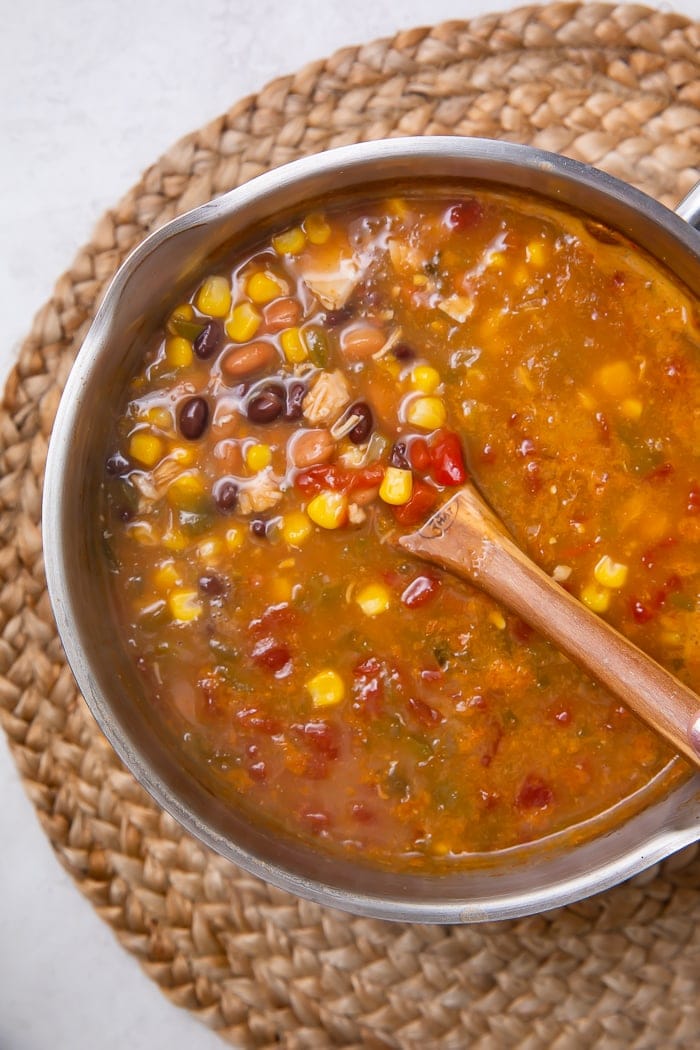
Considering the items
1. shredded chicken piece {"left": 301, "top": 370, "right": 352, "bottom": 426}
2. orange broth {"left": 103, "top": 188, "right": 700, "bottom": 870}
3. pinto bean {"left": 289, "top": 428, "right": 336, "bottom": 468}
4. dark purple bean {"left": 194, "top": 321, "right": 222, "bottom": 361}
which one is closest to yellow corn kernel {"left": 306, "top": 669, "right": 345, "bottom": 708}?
orange broth {"left": 103, "top": 188, "right": 700, "bottom": 870}

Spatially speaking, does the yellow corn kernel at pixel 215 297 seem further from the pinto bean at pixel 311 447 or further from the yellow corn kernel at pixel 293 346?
the pinto bean at pixel 311 447

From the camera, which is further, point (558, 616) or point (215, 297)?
point (215, 297)

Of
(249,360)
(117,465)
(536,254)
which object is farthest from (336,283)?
(117,465)

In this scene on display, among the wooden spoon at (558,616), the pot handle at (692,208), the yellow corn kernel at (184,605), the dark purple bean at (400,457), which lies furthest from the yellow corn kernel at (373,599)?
the pot handle at (692,208)

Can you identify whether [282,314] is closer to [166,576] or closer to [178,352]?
[178,352]

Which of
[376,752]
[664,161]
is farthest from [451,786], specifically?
[664,161]
